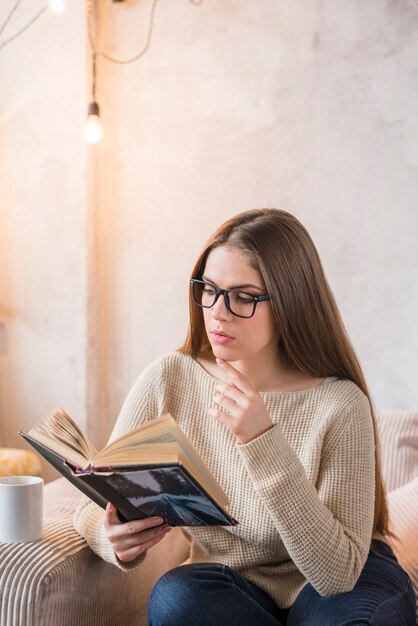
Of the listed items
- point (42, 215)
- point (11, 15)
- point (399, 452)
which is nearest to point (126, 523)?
point (399, 452)

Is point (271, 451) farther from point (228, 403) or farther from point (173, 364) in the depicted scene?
point (173, 364)

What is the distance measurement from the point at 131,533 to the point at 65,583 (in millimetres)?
146

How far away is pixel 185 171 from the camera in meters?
2.32

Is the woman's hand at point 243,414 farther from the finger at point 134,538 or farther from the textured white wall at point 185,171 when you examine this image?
the textured white wall at point 185,171

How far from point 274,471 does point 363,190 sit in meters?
1.20

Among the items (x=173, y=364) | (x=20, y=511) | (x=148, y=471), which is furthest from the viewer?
(x=173, y=364)

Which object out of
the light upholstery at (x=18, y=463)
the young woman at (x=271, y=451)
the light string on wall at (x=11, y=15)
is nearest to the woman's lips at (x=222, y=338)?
the young woman at (x=271, y=451)

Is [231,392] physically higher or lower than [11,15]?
lower

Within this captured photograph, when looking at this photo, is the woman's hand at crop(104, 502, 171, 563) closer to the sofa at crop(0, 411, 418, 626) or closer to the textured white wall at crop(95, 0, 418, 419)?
the sofa at crop(0, 411, 418, 626)

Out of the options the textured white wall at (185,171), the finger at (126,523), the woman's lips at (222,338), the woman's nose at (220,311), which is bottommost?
the finger at (126,523)

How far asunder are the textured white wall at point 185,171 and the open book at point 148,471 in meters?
1.16

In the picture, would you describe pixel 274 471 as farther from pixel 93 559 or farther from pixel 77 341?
pixel 77 341

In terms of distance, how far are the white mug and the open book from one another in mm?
135

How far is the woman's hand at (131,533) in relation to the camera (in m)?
1.12
